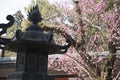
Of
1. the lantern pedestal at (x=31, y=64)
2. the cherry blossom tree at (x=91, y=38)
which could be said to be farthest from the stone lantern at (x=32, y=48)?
the cherry blossom tree at (x=91, y=38)

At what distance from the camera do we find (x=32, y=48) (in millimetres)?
4984

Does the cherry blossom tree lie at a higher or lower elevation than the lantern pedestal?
higher

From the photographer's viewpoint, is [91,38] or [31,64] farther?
[91,38]

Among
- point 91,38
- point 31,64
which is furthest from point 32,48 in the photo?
point 91,38

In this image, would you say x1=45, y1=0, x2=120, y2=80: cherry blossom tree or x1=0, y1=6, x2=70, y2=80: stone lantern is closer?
x1=0, y1=6, x2=70, y2=80: stone lantern

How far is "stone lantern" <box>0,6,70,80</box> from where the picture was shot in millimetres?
4789

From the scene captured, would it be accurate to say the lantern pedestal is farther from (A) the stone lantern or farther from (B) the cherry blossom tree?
(B) the cherry blossom tree

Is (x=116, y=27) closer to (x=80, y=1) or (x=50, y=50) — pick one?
(x=80, y=1)

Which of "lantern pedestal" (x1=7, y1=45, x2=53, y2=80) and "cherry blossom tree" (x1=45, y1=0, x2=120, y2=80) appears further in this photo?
"cherry blossom tree" (x1=45, y1=0, x2=120, y2=80)

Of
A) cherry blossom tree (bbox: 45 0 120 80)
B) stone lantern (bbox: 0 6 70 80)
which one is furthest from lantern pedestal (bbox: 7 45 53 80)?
cherry blossom tree (bbox: 45 0 120 80)

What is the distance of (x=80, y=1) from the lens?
12398 millimetres

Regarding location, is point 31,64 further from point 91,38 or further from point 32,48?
point 91,38

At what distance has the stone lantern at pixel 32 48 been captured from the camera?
4789mm

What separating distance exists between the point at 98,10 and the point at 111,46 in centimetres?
202
